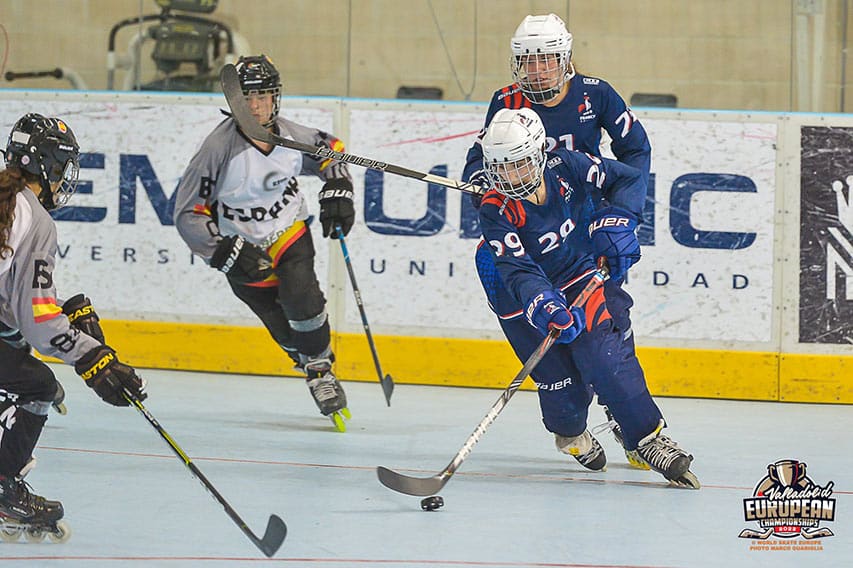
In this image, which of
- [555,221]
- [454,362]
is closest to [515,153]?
[555,221]

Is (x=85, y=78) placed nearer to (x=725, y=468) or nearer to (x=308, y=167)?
(x=308, y=167)

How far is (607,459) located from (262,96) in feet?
6.09

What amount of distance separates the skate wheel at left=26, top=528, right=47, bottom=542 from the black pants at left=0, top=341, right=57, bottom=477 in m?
0.16

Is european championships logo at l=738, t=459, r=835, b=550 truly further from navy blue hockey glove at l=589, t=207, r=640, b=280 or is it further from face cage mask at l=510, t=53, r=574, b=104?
face cage mask at l=510, t=53, r=574, b=104

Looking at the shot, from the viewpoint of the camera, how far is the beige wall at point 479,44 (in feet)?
19.4

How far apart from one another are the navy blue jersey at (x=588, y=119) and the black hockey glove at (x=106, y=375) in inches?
65.8

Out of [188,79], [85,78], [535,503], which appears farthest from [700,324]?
[85,78]

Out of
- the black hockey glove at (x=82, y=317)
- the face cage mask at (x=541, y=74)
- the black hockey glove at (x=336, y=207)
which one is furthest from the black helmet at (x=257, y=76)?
the black hockey glove at (x=82, y=317)

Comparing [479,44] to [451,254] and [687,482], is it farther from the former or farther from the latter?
[687,482]

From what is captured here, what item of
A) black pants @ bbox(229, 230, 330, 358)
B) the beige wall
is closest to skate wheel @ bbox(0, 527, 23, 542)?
black pants @ bbox(229, 230, 330, 358)

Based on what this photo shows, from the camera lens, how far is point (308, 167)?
17.1 feet

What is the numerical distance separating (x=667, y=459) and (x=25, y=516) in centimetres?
192

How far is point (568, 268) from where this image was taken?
418 centimetres

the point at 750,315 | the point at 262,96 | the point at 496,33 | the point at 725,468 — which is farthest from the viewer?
the point at 496,33
